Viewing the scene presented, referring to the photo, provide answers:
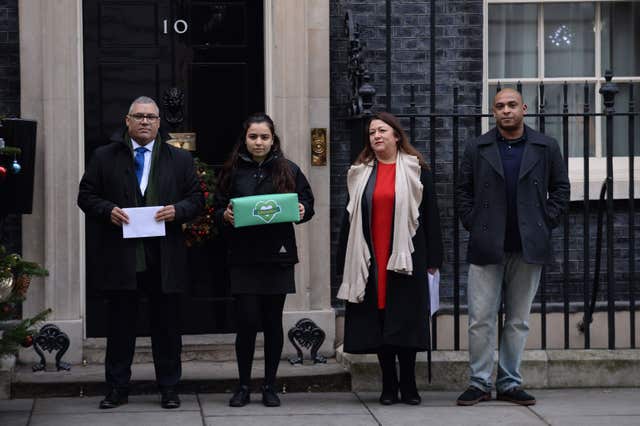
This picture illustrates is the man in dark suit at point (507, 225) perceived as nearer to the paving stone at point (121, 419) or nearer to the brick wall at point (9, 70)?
the paving stone at point (121, 419)

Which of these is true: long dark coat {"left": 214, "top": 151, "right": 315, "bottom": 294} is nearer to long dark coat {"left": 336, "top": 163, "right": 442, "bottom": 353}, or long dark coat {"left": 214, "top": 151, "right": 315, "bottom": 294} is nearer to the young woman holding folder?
the young woman holding folder

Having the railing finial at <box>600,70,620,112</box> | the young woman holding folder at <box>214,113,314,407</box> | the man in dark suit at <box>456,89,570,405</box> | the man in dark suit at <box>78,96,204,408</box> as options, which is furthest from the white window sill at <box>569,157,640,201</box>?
the man in dark suit at <box>78,96,204,408</box>

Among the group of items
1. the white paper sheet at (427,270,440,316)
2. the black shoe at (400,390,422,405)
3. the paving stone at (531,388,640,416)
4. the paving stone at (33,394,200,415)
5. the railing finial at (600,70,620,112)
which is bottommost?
the paving stone at (531,388,640,416)

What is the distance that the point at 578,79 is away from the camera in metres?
10.4

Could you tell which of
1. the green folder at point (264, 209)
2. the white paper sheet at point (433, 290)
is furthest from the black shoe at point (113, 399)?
the white paper sheet at point (433, 290)

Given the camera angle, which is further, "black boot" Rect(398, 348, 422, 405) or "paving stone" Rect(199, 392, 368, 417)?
"black boot" Rect(398, 348, 422, 405)

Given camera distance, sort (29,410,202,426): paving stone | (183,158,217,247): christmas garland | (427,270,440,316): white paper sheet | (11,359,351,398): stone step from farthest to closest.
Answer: (183,158,217,247): christmas garland → (11,359,351,398): stone step → (427,270,440,316): white paper sheet → (29,410,202,426): paving stone

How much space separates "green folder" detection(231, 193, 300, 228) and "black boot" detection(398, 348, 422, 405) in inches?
43.3

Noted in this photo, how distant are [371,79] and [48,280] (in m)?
2.65

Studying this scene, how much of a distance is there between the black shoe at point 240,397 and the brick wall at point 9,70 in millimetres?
2106

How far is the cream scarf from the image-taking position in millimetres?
8273

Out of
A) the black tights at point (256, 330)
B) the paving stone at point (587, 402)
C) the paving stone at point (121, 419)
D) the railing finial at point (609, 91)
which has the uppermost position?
the railing finial at point (609, 91)

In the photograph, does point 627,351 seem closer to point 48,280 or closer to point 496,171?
point 496,171

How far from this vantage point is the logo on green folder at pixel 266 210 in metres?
8.16
